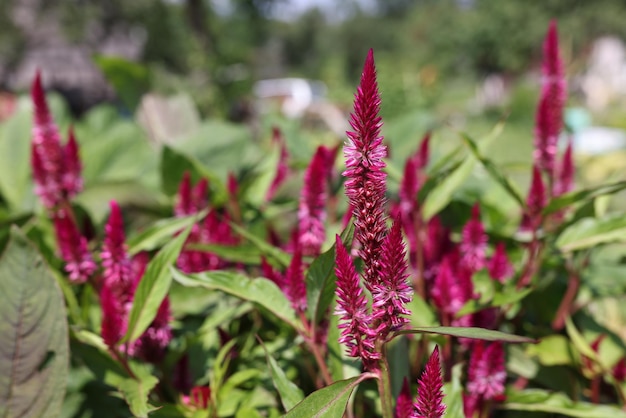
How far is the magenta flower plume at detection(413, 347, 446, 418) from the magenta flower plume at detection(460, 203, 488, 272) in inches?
26.9

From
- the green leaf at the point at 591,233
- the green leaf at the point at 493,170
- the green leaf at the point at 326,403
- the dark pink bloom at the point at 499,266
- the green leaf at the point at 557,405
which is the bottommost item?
the green leaf at the point at 557,405

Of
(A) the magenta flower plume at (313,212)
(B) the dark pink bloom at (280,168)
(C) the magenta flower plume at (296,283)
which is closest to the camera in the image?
(C) the magenta flower plume at (296,283)

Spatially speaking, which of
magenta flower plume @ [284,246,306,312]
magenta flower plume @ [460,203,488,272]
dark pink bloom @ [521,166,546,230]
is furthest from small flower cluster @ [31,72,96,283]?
dark pink bloom @ [521,166,546,230]

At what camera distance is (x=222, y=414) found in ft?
3.98

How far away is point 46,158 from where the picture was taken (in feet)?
5.61

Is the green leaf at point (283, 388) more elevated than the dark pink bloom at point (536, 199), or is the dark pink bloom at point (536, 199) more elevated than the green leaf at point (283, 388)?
the dark pink bloom at point (536, 199)

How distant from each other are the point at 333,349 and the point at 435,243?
531 millimetres

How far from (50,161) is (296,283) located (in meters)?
0.96

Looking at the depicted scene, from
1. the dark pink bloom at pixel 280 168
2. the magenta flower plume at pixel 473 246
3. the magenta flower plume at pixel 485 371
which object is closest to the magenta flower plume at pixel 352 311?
the magenta flower plume at pixel 485 371

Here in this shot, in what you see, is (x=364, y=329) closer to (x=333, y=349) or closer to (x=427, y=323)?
(x=333, y=349)

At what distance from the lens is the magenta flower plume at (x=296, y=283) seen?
108 cm

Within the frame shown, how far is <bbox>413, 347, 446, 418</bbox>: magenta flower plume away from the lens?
2.58 ft

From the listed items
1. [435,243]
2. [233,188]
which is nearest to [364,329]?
[435,243]

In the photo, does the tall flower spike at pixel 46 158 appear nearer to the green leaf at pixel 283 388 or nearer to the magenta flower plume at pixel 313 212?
the magenta flower plume at pixel 313 212
